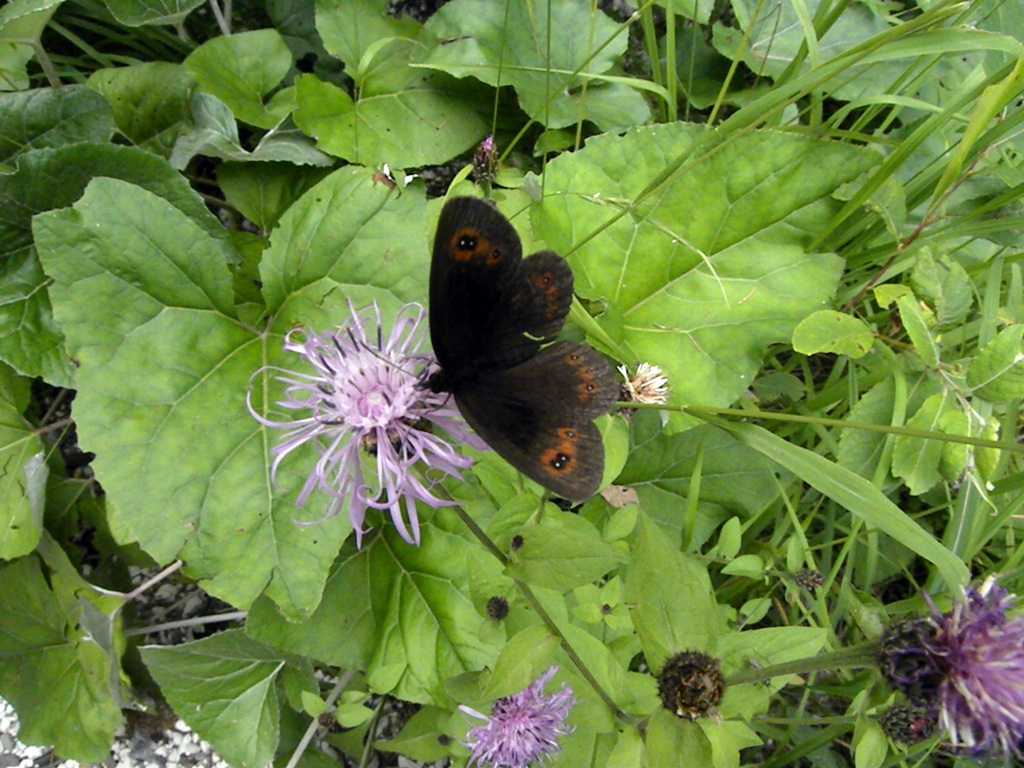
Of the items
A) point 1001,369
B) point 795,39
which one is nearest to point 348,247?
point 1001,369

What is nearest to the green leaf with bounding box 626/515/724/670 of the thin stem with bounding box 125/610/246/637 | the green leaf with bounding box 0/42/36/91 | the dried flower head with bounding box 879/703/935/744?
the dried flower head with bounding box 879/703/935/744

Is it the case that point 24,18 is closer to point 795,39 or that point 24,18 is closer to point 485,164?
point 485,164

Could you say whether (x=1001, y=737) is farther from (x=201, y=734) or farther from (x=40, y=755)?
(x=40, y=755)

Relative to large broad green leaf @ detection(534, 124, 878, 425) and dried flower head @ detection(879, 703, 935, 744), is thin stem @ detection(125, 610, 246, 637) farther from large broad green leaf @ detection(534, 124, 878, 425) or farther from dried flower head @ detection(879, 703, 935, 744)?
dried flower head @ detection(879, 703, 935, 744)

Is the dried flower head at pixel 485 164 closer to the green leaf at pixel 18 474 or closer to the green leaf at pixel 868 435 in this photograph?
the green leaf at pixel 868 435

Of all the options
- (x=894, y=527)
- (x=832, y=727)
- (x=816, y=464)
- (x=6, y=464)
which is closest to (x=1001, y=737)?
(x=894, y=527)

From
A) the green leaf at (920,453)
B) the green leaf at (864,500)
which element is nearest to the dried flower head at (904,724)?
the green leaf at (864,500)
